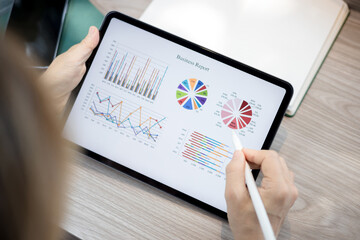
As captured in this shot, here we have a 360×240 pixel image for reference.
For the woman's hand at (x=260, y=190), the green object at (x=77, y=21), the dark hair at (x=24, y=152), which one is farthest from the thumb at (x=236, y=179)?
the green object at (x=77, y=21)

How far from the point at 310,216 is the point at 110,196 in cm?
39

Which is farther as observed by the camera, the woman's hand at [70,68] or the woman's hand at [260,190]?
the woman's hand at [70,68]

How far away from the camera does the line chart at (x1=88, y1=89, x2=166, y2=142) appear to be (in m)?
0.59

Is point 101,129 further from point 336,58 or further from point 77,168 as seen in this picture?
point 336,58

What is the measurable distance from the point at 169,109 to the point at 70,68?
22cm

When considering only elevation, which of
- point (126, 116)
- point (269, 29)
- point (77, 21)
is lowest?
point (126, 116)

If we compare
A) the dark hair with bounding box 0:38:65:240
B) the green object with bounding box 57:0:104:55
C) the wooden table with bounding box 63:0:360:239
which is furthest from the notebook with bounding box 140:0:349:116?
the dark hair with bounding box 0:38:65:240

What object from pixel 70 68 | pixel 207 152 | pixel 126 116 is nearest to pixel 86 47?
pixel 70 68

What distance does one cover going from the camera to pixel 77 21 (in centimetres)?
93

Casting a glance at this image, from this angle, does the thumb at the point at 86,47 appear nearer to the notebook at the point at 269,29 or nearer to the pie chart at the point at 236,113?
the notebook at the point at 269,29

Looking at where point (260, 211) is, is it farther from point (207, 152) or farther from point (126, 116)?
point (126, 116)

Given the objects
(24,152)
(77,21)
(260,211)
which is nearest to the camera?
(24,152)

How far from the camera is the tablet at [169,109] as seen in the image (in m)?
0.57

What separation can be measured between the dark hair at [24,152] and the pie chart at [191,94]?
34cm
